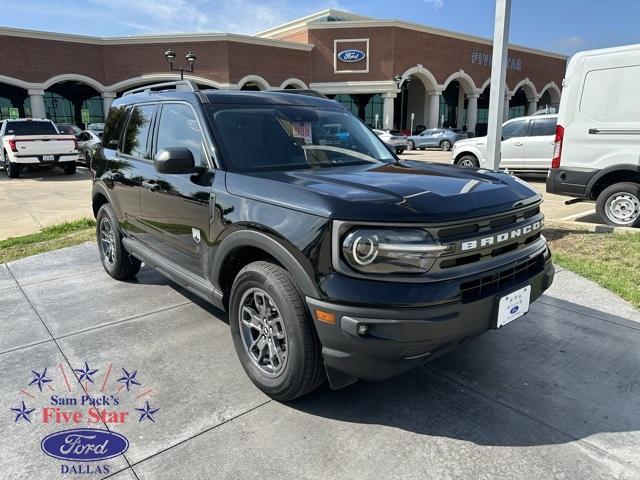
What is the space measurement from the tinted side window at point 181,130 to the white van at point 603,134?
250 inches

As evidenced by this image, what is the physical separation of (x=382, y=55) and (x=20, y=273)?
40.1 metres

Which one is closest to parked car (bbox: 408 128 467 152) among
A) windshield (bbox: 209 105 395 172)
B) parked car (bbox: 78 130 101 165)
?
parked car (bbox: 78 130 101 165)

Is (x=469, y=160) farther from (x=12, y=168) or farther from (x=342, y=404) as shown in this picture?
(x=12, y=168)

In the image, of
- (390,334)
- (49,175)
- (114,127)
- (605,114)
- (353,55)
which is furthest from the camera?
(353,55)

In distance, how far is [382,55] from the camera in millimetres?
41156

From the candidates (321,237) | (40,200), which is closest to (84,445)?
(321,237)

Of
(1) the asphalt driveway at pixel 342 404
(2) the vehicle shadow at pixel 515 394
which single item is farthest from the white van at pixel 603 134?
(2) the vehicle shadow at pixel 515 394

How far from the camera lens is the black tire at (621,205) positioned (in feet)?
23.5

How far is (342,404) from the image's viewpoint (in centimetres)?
292

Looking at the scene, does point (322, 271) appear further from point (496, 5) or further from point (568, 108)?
point (568, 108)

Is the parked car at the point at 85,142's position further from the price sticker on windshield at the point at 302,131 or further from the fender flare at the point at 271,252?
the fender flare at the point at 271,252

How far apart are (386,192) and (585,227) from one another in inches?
235

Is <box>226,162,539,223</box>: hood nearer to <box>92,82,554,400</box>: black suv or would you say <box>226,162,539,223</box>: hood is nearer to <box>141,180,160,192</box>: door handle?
<box>92,82,554,400</box>: black suv

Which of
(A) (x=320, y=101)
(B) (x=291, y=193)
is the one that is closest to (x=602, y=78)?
(A) (x=320, y=101)
